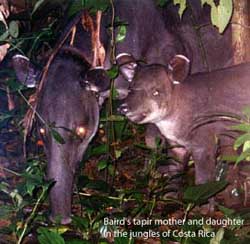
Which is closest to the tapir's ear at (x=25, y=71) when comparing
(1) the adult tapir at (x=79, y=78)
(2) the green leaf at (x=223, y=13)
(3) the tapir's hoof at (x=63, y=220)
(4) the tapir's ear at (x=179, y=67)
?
(1) the adult tapir at (x=79, y=78)

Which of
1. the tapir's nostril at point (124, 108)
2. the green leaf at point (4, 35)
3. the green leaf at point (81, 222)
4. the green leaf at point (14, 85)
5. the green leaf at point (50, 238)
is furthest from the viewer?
the green leaf at point (14, 85)

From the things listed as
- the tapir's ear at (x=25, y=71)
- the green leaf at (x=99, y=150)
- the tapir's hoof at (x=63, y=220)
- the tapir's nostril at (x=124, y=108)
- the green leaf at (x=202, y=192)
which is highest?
the tapir's ear at (x=25, y=71)

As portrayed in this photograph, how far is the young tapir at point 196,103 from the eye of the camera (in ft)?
13.8

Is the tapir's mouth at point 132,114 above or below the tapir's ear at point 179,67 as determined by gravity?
below

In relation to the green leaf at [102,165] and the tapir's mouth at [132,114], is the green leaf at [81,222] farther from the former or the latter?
the tapir's mouth at [132,114]

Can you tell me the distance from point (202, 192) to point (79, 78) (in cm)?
103

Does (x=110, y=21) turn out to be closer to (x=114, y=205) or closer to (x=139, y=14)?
(x=139, y=14)

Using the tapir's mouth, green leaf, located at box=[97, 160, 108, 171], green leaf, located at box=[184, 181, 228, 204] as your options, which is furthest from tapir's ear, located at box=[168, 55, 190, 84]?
green leaf, located at box=[184, 181, 228, 204]

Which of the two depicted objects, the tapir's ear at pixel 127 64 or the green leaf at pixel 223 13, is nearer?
the green leaf at pixel 223 13

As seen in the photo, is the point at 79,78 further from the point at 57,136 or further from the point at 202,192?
the point at 202,192

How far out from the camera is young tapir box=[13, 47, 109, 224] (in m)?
3.71

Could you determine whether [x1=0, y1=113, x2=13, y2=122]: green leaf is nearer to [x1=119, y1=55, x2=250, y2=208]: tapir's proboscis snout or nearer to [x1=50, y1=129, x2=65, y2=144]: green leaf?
[x1=50, y1=129, x2=65, y2=144]: green leaf

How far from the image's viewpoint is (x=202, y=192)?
368 cm

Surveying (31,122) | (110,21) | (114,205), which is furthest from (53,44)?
(114,205)
